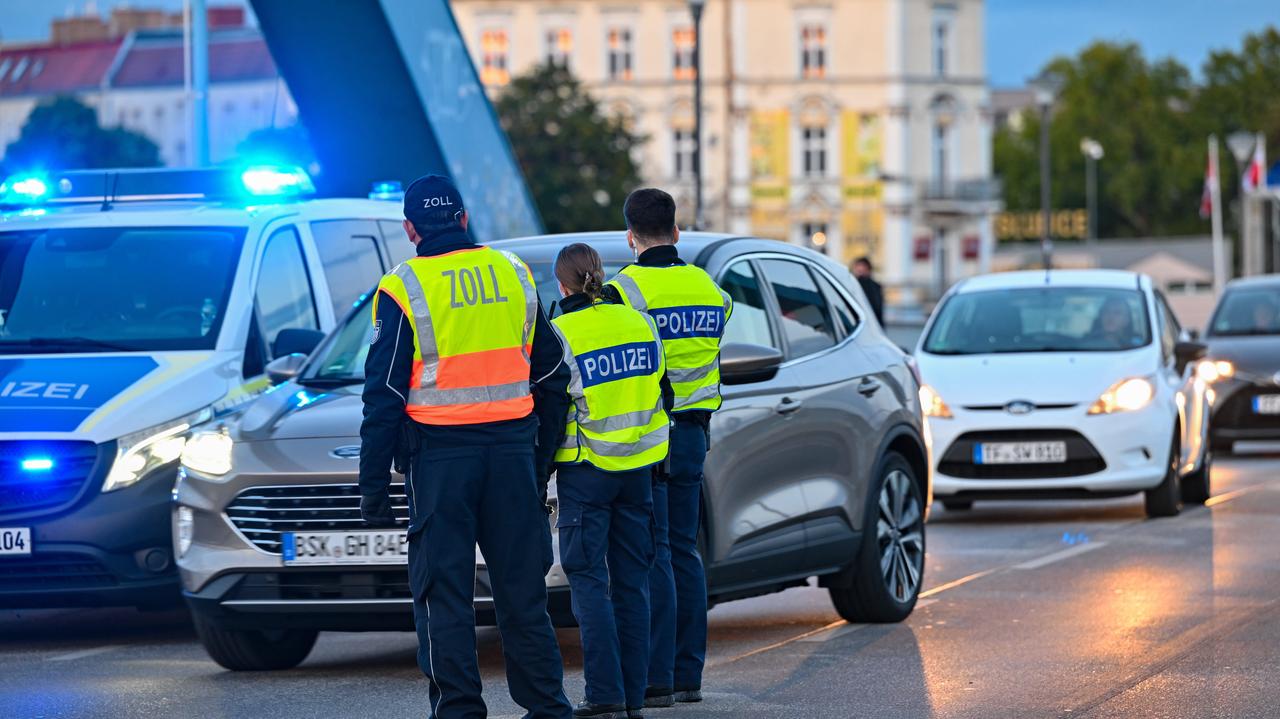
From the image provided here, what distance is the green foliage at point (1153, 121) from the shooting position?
128125mm

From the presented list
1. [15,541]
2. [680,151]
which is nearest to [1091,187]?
[680,151]

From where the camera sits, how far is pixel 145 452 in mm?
10164

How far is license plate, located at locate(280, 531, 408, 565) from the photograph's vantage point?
8523mm

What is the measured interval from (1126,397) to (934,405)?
49.2 inches

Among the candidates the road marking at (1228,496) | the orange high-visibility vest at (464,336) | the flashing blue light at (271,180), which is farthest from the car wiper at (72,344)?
the road marking at (1228,496)

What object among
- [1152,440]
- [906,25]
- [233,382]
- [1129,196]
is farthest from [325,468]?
[1129,196]

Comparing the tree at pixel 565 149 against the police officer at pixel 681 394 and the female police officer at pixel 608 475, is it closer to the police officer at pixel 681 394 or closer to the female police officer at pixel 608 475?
the police officer at pixel 681 394

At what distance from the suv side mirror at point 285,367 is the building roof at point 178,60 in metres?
121

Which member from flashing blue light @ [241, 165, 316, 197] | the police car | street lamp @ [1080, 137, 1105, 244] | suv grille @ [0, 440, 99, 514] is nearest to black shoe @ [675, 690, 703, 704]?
the police car

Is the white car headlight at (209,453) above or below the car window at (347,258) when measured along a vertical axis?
below

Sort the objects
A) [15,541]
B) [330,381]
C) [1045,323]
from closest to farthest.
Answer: [330,381]
[15,541]
[1045,323]

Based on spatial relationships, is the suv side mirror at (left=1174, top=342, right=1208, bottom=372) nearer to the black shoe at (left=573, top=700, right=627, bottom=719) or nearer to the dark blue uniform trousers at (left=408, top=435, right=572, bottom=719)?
the black shoe at (left=573, top=700, right=627, bottom=719)

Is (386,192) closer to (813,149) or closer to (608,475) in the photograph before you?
(608,475)

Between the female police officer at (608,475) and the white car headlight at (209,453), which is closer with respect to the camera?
the female police officer at (608,475)
